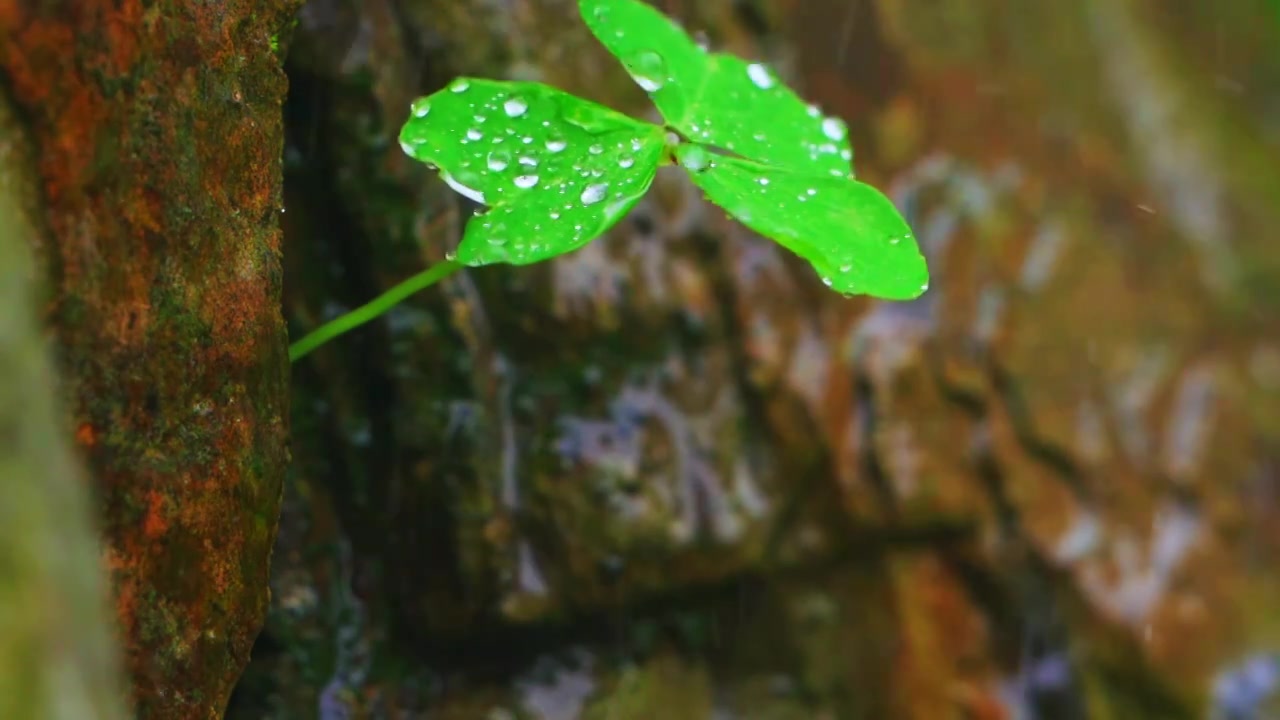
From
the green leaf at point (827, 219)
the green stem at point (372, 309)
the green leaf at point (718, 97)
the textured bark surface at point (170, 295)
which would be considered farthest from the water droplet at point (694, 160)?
the textured bark surface at point (170, 295)

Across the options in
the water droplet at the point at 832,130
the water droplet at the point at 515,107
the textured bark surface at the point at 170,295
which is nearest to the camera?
the textured bark surface at the point at 170,295

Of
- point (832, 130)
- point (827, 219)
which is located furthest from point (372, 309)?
point (832, 130)

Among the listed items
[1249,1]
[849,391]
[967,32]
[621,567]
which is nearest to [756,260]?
[849,391]

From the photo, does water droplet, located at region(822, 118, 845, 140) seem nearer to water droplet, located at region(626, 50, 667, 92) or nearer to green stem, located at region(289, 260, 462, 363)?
water droplet, located at region(626, 50, 667, 92)

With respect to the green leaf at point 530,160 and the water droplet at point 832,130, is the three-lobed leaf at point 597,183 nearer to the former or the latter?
the green leaf at point 530,160

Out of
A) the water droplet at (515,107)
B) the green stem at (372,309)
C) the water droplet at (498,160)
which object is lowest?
the green stem at (372,309)

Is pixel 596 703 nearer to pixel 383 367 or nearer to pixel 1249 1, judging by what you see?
pixel 383 367

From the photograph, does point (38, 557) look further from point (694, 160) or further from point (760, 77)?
point (760, 77)
